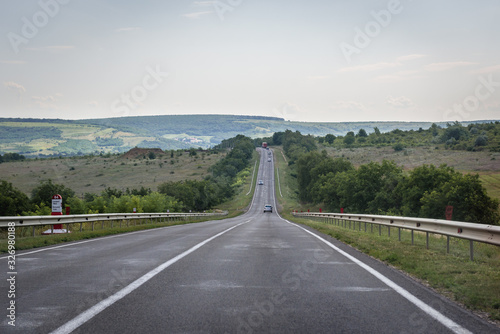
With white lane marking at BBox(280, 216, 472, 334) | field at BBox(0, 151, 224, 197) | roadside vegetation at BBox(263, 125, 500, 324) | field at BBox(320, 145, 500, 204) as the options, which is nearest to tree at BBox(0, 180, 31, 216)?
roadside vegetation at BBox(263, 125, 500, 324)

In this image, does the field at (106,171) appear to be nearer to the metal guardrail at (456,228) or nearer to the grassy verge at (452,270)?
the metal guardrail at (456,228)

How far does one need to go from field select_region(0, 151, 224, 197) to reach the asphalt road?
103 m

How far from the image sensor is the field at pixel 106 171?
12288 centimetres

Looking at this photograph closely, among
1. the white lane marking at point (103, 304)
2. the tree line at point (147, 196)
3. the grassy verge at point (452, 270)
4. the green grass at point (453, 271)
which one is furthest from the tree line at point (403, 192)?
the white lane marking at point (103, 304)

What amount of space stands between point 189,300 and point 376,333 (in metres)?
2.59

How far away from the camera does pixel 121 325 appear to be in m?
5.16

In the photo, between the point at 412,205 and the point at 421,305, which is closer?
the point at 421,305

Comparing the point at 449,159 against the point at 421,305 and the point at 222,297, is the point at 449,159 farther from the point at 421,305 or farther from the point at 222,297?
the point at 222,297

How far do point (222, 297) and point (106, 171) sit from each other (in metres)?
150

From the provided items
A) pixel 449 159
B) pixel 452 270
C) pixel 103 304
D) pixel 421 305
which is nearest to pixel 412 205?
pixel 452 270

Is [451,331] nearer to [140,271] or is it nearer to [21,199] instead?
[140,271]

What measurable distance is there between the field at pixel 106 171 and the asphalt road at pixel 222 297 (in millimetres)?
103127

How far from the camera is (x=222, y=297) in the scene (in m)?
6.66

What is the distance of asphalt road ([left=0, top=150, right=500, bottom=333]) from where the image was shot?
17.1ft
